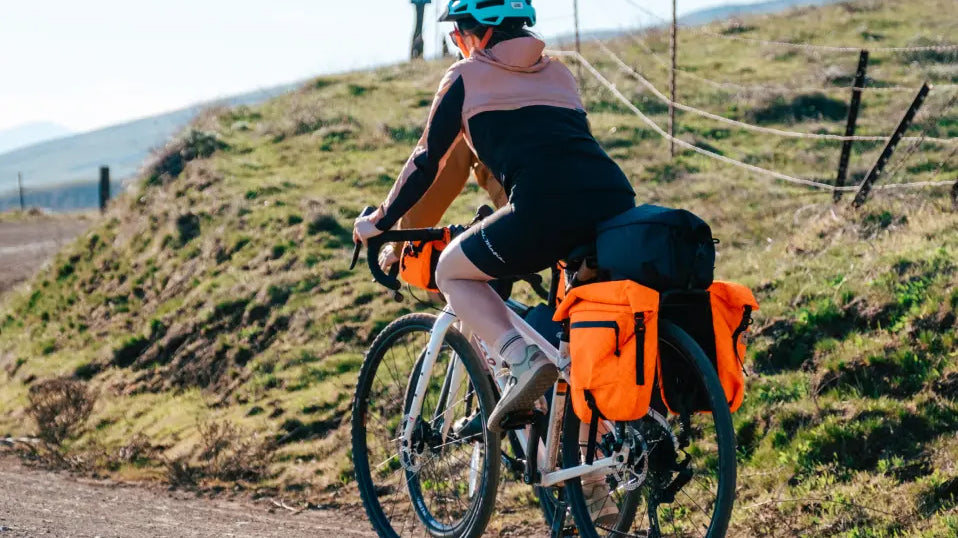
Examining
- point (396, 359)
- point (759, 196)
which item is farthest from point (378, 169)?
point (396, 359)

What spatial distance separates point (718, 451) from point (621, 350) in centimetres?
58

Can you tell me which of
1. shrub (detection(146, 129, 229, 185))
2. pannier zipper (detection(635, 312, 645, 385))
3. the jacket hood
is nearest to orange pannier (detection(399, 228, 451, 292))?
the jacket hood

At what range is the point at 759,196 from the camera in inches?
523

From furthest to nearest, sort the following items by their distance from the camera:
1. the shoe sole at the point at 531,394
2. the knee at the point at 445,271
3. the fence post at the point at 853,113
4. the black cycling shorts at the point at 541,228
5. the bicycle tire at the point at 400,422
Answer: the fence post at the point at 853,113 < the bicycle tire at the point at 400,422 < the knee at the point at 445,271 < the shoe sole at the point at 531,394 < the black cycling shorts at the point at 541,228

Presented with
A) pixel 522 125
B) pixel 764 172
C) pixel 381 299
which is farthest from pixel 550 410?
pixel 764 172

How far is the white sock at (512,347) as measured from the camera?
4637 mm

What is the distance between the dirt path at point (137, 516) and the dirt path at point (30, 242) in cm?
1336

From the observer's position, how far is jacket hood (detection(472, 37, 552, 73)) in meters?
4.62

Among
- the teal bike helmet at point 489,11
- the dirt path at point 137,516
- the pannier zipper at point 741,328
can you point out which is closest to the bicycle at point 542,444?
the pannier zipper at point 741,328

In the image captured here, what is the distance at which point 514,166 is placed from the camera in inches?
178

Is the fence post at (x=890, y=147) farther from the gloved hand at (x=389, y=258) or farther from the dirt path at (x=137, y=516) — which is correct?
the gloved hand at (x=389, y=258)

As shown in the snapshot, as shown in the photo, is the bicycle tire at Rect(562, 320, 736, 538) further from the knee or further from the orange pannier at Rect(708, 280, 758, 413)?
the knee

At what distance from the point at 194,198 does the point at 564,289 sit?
13587 mm

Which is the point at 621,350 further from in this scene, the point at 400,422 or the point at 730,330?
the point at 400,422
